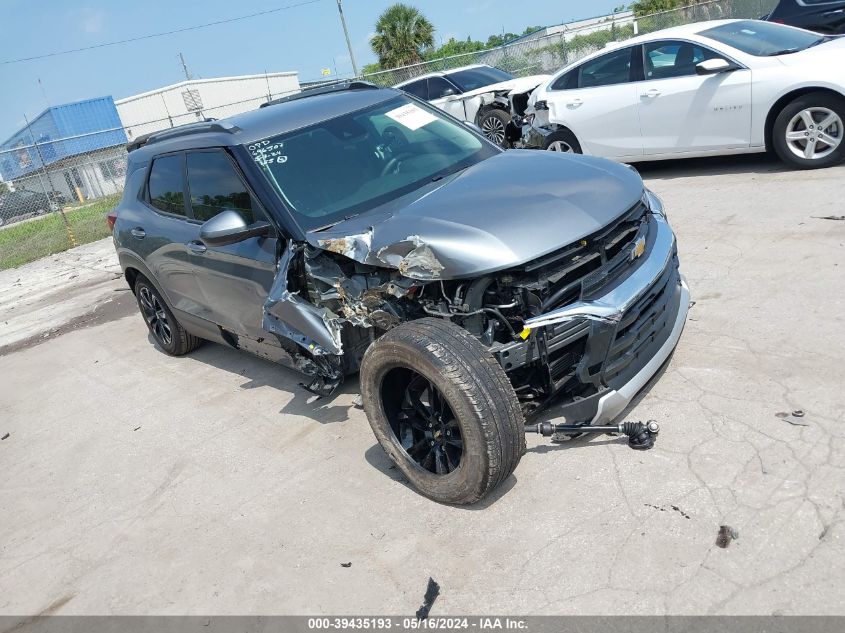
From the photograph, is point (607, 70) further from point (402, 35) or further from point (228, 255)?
point (402, 35)

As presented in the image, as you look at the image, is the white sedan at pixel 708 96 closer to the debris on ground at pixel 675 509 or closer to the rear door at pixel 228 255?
the rear door at pixel 228 255

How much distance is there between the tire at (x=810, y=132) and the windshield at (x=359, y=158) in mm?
4064

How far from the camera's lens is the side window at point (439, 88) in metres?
12.7

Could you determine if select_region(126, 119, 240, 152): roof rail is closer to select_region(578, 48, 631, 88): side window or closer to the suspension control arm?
the suspension control arm

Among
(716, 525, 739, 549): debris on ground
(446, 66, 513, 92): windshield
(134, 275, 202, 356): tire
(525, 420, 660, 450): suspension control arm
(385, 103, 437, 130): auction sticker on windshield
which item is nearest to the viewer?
(716, 525, 739, 549): debris on ground

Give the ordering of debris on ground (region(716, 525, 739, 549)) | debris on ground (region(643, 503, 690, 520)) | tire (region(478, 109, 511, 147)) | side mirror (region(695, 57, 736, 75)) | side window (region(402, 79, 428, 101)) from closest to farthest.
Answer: debris on ground (region(716, 525, 739, 549)) → debris on ground (region(643, 503, 690, 520)) → side mirror (region(695, 57, 736, 75)) → tire (region(478, 109, 511, 147)) → side window (region(402, 79, 428, 101))

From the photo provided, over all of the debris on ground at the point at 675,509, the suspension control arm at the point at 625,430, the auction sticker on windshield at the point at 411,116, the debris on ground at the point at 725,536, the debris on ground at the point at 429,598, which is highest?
the auction sticker on windshield at the point at 411,116

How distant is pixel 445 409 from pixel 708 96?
582 centimetres

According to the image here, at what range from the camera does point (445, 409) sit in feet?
10.7

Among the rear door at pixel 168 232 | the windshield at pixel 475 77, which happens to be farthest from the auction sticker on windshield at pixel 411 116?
the windshield at pixel 475 77

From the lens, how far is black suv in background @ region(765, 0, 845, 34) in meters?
9.80

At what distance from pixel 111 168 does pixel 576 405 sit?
2674 cm

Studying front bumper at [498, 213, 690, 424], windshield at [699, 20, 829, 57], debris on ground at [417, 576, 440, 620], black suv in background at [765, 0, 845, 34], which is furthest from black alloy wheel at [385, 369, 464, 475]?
black suv in background at [765, 0, 845, 34]

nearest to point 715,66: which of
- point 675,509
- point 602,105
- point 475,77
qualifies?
point 602,105
